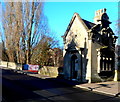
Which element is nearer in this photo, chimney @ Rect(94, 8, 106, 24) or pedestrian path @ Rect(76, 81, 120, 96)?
pedestrian path @ Rect(76, 81, 120, 96)

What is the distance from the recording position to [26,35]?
28719 millimetres

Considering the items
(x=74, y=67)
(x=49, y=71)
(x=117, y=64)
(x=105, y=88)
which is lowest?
(x=105, y=88)

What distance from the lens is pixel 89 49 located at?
1617 cm

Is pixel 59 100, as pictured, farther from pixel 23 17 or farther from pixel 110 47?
pixel 23 17

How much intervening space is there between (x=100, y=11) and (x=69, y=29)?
15.1 ft

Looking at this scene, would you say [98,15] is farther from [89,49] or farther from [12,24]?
[12,24]

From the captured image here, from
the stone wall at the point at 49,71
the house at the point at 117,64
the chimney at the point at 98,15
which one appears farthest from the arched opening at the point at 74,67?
the chimney at the point at 98,15

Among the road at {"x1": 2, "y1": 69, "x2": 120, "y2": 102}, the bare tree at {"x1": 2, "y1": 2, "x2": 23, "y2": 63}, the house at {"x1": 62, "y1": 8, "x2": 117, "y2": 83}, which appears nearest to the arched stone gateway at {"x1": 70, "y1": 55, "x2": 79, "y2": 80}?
the house at {"x1": 62, "y1": 8, "x2": 117, "y2": 83}

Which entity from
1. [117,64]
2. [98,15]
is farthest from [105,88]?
[98,15]

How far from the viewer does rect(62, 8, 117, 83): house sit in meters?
16.2

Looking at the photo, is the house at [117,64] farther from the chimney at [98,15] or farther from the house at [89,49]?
the chimney at [98,15]

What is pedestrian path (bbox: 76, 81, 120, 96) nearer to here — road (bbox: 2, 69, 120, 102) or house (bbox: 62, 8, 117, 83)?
road (bbox: 2, 69, 120, 102)

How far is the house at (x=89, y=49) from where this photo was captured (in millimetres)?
16250

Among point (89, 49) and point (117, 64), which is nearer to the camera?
point (89, 49)
